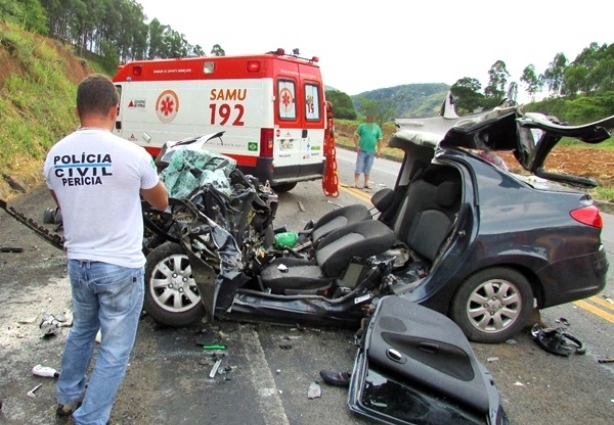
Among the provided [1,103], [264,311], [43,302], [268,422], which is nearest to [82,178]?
[268,422]

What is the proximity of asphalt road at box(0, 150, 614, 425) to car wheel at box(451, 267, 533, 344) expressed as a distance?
0.51 ft

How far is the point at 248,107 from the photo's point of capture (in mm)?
8578

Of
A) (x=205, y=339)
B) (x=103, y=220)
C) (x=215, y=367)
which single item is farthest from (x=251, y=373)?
(x=103, y=220)

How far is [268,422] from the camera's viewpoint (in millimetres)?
2812

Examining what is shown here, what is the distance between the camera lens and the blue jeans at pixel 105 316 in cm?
244

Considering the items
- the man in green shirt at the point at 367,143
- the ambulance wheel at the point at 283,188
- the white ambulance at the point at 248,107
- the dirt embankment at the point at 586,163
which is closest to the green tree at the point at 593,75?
the dirt embankment at the point at 586,163

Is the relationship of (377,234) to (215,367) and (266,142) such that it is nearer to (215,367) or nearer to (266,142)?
(215,367)

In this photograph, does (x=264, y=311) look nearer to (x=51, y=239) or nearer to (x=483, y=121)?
(x=51, y=239)

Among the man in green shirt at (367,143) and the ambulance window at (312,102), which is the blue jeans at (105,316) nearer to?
the ambulance window at (312,102)

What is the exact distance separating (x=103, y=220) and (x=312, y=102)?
728cm

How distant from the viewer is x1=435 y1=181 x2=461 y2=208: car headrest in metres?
4.41

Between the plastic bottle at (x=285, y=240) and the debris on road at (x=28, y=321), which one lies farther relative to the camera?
the plastic bottle at (x=285, y=240)

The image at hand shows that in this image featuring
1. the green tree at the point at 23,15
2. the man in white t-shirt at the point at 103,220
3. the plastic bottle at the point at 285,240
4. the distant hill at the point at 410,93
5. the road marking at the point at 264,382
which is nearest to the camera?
the man in white t-shirt at the point at 103,220

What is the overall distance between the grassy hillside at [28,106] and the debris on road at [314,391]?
22.4ft
